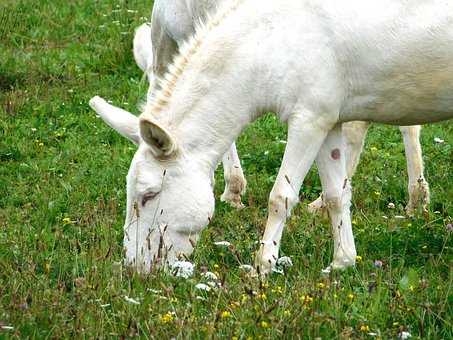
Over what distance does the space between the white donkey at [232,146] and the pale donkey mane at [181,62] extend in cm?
143

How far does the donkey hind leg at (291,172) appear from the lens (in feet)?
21.9

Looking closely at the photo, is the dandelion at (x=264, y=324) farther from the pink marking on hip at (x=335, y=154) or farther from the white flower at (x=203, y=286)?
the pink marking on hip at (x=335, y=154)

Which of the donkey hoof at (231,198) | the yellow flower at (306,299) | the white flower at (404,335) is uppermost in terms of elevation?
the white flower at (404,335)

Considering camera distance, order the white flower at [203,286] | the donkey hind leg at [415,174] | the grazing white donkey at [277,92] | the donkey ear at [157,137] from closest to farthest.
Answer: the white flower at [203,286] → the donkey ear at [157,137] → the grazing white donkey at [277,92] → the donkey hind leg at [415,174]

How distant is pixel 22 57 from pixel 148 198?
6.16 meters

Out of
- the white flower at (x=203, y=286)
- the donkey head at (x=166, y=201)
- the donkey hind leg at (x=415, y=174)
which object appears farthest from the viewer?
the donkey hind leg at (x=415, y=174)

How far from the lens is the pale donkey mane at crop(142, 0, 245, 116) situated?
6.84 m

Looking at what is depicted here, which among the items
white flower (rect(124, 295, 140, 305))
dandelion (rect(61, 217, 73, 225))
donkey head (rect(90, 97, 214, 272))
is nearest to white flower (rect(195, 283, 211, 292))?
Answer: white flower (rect(124, 295, 140, 305))

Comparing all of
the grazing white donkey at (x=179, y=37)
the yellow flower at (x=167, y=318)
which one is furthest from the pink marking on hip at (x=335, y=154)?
the yellow flower at (x=167, y=318)

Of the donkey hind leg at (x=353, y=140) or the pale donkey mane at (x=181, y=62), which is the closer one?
the pale donkey mane at (x=181, y=62)

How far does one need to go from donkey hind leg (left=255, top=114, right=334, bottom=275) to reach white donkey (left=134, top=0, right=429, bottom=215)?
53.6 inches

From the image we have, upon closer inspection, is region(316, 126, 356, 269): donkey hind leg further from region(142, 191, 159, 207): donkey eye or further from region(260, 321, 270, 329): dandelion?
region(260, 321, 270, 329): dandelion

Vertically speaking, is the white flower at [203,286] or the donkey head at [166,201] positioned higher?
the white flower at [203,286]

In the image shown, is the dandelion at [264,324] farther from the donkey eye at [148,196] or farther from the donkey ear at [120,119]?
the donkey ear at [120,119]
